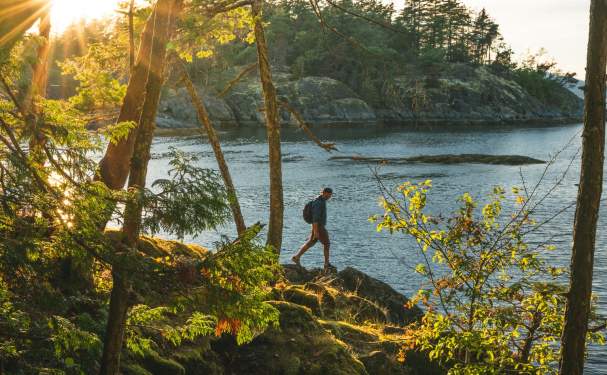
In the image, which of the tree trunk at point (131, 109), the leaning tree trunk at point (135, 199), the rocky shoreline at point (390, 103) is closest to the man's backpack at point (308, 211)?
the tree trunk at point (131, 109)

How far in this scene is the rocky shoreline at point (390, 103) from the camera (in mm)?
94875

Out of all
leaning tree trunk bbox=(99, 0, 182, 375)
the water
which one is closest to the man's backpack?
the water

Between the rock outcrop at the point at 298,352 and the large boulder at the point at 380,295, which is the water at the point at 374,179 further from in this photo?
the rock outcrop at the point at 298,352

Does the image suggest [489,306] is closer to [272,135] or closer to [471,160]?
[272,135]

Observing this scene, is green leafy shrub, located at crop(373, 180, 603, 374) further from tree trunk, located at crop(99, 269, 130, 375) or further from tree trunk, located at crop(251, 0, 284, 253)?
tree trunk, located at crop(251, 0, 284, 253)

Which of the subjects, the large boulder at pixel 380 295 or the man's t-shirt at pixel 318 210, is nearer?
the large boulder at pixel 380 295

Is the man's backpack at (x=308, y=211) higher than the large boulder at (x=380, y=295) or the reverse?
higher

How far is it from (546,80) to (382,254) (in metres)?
130

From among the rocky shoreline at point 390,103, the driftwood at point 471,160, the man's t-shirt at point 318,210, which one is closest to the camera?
the man's t-shirt at point 318,210

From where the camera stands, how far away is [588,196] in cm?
654

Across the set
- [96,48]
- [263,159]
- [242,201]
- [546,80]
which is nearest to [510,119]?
[546,80]

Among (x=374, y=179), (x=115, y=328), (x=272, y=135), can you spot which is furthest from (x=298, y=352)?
(x=374, y=179)

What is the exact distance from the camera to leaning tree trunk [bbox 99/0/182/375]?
4836 mm

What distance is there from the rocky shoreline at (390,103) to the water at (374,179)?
42.0 feet
